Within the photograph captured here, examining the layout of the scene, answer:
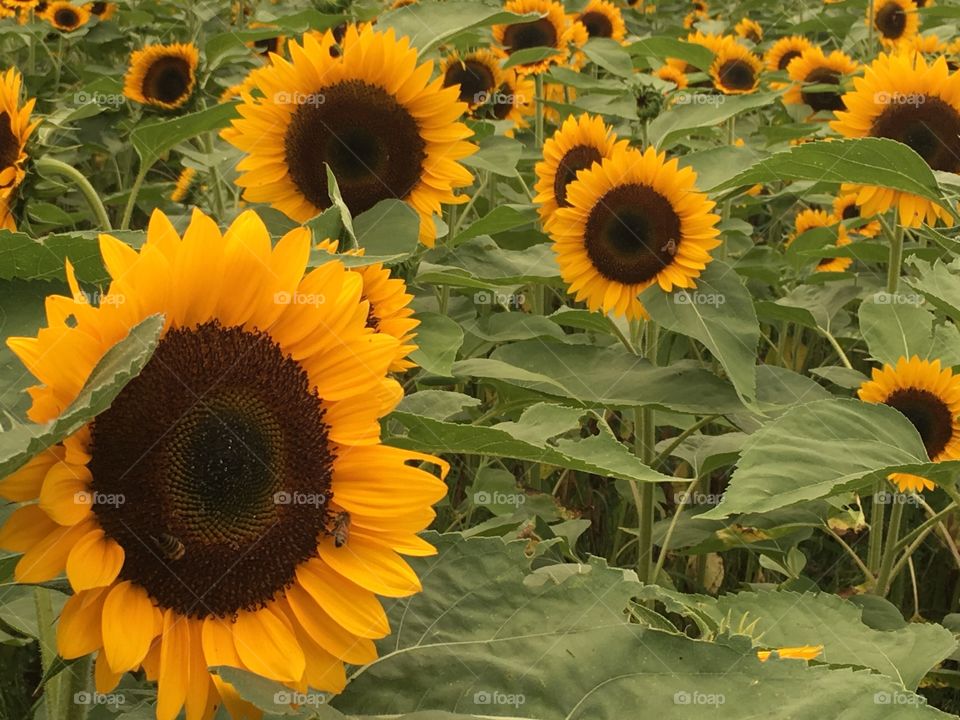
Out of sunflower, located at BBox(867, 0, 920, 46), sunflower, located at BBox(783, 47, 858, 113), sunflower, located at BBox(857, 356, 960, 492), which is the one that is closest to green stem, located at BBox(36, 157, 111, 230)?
sunflower, located at BBox(857, 356, 960, 492)

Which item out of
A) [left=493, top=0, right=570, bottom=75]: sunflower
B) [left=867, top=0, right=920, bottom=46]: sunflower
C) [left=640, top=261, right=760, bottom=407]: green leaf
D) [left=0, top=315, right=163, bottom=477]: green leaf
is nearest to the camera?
[left=0, top=315, right=163, bottom=477]: green leaf

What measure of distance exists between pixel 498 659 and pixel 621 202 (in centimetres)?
123

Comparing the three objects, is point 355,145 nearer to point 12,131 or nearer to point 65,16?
point 12,131

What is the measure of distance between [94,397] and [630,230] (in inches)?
54.9

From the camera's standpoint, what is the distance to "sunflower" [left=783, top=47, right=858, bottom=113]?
125 inches

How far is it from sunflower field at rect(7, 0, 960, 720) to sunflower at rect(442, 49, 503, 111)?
1cm

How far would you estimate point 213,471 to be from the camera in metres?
0.71

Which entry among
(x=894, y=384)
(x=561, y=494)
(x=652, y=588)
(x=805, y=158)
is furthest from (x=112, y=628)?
(x=561, y=494)

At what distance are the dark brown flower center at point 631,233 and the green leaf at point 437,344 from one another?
51cm

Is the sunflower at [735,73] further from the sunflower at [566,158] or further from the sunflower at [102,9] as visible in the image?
the sunflower at [102,9]

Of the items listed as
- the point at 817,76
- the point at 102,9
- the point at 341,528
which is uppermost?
the point at 341,528

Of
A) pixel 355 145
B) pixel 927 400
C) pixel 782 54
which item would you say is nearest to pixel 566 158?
pixel 355 145

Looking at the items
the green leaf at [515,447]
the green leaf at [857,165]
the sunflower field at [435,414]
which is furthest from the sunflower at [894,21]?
the green leaf at [515,447]

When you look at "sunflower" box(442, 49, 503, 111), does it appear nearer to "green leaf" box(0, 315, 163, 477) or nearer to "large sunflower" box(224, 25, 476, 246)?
"large sunflower" box(224, 25, 476, 246)
